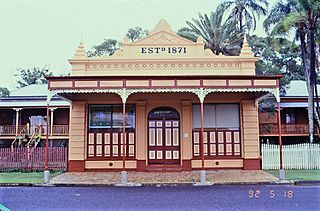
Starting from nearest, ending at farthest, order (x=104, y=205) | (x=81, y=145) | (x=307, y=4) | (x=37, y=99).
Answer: (x=104, y=205) < (x=81, y=145) < (x=307, y=4) < (x=37, y=99)

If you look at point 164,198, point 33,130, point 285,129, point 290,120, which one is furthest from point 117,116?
point 290,120

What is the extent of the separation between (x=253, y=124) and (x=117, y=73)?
7568mm

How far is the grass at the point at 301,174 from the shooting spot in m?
14.7

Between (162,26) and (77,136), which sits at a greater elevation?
(162,26)

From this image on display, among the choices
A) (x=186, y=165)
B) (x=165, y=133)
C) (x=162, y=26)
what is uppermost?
(x=162, y=26)

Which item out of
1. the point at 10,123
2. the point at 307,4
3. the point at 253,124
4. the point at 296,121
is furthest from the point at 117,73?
the point at 296,121

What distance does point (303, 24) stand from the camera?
20.7m

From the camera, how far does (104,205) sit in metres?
9.30

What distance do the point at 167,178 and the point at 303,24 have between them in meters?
12.7

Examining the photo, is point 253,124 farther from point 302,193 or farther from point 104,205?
point 104,205

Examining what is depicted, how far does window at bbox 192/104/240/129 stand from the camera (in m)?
18.4

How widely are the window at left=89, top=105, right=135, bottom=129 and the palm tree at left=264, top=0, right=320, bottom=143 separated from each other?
10043mm
